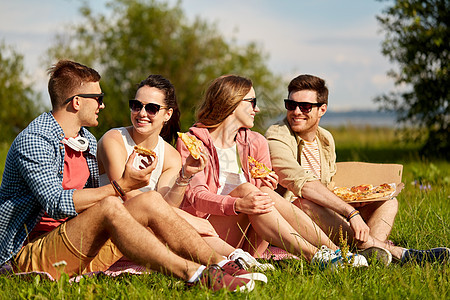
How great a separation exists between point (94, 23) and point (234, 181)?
78.1 ft

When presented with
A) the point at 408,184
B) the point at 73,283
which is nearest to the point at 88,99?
the point at 73,283

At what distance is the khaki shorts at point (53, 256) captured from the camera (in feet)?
11.8

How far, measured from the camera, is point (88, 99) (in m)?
4.12

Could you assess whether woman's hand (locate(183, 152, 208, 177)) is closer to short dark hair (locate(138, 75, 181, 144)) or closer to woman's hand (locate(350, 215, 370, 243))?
short dark hair (locate(138, 75, 181, 144))

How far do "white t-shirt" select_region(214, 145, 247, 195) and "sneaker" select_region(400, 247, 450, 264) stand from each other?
1.39 metres

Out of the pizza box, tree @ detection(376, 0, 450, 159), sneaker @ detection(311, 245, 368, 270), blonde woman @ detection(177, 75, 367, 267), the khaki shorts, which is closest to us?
the khaki shorts

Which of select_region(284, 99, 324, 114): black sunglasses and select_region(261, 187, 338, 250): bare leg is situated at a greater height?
select_region(284, 99, 324, 114): black sunglasses

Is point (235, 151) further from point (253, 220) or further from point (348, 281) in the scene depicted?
point (348, 281)

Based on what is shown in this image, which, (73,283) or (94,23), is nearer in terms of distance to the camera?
(73,283)

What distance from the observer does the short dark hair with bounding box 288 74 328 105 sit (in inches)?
206

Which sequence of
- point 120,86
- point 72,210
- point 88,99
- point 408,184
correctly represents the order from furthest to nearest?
point 120,86 < point 408,184 < point 88,99 < point 72,210

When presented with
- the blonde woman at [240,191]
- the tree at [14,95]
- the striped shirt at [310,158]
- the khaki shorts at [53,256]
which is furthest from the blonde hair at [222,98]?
the tree at [14,95]

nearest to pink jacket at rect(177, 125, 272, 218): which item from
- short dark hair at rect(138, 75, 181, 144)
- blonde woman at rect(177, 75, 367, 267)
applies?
blonde woman at rect(177, 75, 367, 267)

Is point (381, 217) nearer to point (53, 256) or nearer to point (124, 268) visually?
point (124, 268)
